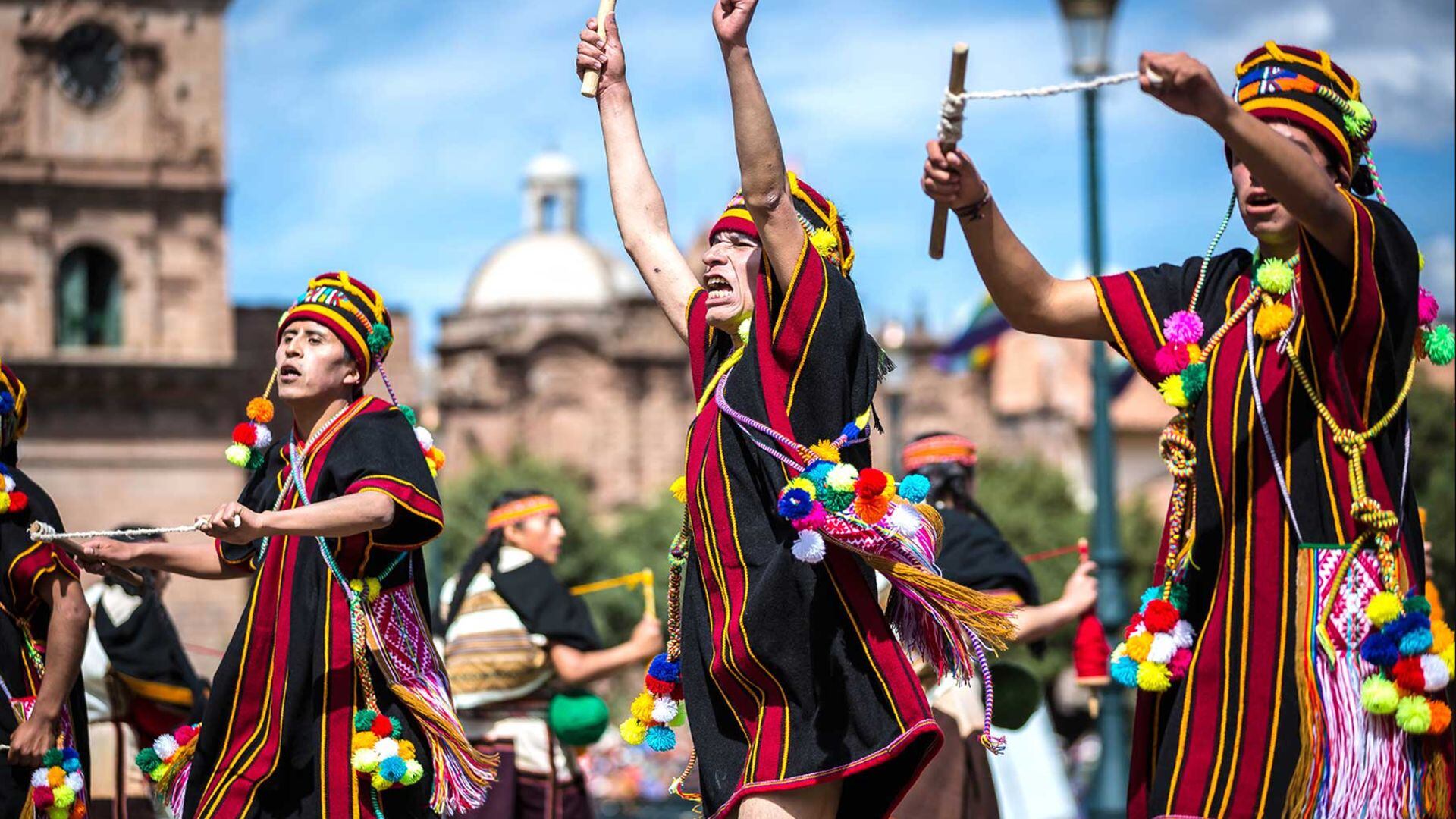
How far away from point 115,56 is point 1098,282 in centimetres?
3886

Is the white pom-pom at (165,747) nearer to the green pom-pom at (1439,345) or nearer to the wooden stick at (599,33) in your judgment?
the wooden stick at (599,33)

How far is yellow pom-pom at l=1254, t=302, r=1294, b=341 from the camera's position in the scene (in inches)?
181

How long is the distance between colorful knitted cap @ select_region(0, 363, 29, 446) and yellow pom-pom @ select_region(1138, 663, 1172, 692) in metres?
3.80

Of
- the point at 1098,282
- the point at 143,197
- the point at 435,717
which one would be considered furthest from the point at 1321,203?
the point at 143,197

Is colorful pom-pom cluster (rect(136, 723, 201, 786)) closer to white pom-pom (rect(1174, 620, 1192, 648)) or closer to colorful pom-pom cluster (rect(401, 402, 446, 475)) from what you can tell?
colorful pom-pom cluster (rect(401, 402, 446, 475))

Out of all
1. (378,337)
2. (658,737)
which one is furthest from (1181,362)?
(378,337)

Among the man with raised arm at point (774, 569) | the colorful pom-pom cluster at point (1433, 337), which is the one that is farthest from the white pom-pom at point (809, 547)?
the colorful pom-pom cluster at point (1433, 337)

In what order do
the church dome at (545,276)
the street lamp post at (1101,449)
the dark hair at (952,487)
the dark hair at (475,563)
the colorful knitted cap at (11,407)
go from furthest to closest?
the church dome at (545,276) < the street lamp post at (1101,449) < the dark hair at (475,563) < the dark hair at (952,487) < the colorful knitted cap at (11,407)

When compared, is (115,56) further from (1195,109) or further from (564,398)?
(1195,109)

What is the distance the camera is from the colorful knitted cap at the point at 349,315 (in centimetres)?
633

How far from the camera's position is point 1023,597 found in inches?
333

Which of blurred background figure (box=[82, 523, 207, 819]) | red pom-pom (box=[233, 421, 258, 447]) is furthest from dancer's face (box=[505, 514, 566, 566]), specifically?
red pom-pom (box=[233, 421, 258, 447])

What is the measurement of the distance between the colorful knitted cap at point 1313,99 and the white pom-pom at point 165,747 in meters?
3.59

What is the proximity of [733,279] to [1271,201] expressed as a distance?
4.33ft
